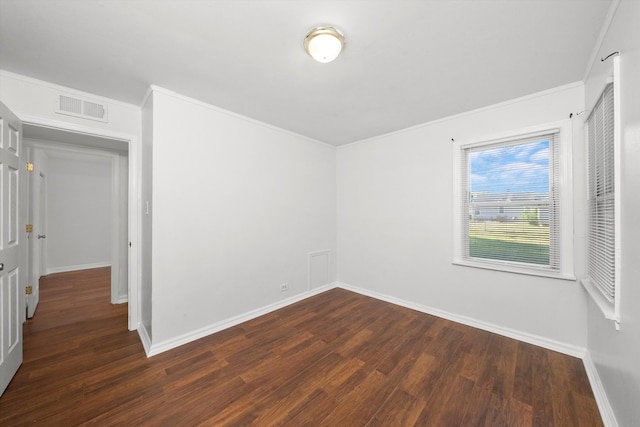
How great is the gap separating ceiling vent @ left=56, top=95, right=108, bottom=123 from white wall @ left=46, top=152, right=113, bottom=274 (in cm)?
364

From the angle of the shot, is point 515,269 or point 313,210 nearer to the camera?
point 515,269

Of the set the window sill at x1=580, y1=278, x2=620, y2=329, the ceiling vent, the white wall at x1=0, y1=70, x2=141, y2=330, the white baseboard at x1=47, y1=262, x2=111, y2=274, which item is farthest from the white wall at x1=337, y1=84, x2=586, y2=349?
the white baseboard at x1=47, y1=262, x2=111, y2=274

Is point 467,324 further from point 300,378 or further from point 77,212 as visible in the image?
point 77,212

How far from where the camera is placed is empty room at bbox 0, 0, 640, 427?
60.2 inches

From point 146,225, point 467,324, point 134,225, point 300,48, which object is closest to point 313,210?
point 146,225

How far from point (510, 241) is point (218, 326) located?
11.4 ft

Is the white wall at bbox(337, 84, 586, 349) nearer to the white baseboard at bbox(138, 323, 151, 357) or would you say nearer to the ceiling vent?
the white baseboard at bbox(138, 323, 151, 357)

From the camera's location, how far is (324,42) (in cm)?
162

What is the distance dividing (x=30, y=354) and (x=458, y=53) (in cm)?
459

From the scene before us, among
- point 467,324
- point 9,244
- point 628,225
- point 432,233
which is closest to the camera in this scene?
point 628,225

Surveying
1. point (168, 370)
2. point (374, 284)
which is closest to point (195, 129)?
point (168, 370)

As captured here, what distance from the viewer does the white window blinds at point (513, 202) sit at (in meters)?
2.43

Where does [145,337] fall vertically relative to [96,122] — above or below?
below

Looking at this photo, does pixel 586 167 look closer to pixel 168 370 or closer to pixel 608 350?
pixel 608 350
